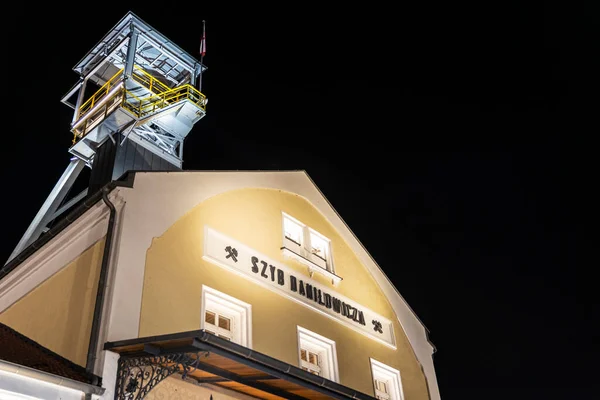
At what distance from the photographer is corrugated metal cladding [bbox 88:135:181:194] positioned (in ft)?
52.7

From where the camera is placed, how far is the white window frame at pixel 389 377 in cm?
1354

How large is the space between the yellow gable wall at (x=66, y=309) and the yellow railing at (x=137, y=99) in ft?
26.3

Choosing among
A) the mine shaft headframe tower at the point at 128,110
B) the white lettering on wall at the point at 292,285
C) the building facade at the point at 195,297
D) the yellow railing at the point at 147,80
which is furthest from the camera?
the yellow railing at the point at 147,80

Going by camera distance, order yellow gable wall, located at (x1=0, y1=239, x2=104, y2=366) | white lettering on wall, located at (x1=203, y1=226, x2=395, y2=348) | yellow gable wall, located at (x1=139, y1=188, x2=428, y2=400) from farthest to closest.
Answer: white lettering on wall, located at (x1=203, y1=226, x2=395, y2=348) < yellow gable wall, located at (x1=139, y1=188, x2=428, y2=400) < yellow gable wall, located at (x1=0, y1=239, x2=104, y2=366)

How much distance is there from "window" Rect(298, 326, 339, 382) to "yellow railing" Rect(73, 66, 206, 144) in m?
9.35

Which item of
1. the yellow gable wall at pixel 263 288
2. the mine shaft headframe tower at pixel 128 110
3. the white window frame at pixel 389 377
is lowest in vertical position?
the white window frame at pixel 389 377

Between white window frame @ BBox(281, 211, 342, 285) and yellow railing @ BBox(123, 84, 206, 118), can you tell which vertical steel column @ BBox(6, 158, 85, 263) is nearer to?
yellow railing @ BBox(123, 84, 206, 118)

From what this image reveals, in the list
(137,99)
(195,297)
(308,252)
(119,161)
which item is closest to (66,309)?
(195,297)

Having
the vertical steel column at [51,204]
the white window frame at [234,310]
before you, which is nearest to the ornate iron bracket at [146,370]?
the white window frame at [234,310]

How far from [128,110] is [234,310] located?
8.94 m

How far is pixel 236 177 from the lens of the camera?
1276cm

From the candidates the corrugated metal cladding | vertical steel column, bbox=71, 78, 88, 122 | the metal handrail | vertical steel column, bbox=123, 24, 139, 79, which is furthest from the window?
vertical steel column, bbox=71, 78, 88, 122

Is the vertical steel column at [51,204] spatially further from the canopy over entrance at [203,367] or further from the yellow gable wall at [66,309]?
the canopy over entrance at [203,367]

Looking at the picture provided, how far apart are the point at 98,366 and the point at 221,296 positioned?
2.95 meters
